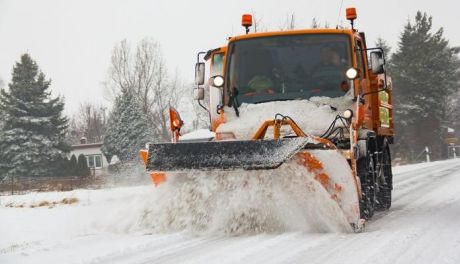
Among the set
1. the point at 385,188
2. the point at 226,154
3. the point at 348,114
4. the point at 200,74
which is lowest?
the point at 385,188

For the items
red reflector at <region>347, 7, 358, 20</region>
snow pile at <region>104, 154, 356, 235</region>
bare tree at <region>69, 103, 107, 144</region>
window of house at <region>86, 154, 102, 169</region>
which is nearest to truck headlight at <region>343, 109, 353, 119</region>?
snow pile at <region>104, 154, 356, 235</region>

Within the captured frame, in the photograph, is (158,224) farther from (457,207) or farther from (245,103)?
(457,207)

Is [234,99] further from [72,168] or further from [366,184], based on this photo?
[72,168]

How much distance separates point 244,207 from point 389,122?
4155 millimetres

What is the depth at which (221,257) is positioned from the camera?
4.98 m

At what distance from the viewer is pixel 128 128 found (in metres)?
42.6

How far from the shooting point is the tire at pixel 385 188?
8773mm

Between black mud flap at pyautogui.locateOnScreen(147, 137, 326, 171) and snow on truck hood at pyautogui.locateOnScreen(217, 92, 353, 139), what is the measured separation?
0.64 metres

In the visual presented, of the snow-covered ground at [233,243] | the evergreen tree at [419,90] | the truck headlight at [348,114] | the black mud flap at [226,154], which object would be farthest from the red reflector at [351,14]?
the evergreen tree at [419,90]

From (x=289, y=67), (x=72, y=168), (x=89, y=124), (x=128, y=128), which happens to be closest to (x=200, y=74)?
(x=289, y=67)

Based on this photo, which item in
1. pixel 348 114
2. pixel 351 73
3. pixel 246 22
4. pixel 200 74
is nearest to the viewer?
pixel 348 114

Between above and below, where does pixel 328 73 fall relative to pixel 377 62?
below

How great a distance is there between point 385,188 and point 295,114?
271cm

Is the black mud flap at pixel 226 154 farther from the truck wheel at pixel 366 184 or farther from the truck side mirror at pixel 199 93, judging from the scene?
the truck side mirror at pixel 199 93
